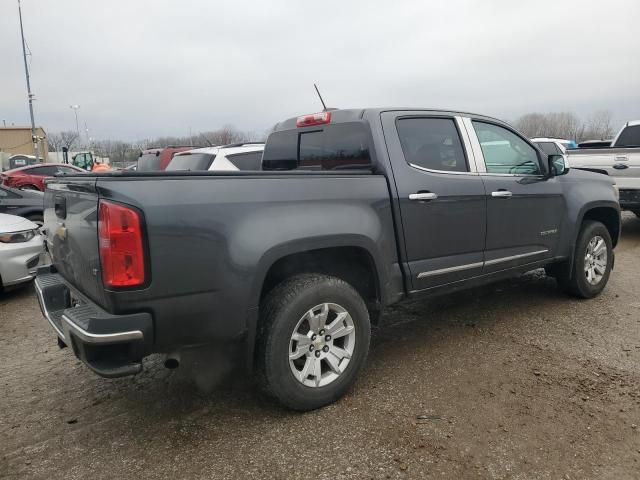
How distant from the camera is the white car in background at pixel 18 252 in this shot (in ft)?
18.4

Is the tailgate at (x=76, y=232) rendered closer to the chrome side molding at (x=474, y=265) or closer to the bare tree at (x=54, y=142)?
the chrome side molding at (x=474, y=265)

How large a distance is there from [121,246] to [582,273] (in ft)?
14.5

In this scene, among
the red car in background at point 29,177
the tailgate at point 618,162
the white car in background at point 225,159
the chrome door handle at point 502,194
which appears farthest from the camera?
the red car in background at point 29,177

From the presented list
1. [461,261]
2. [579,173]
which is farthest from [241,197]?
[579,173]

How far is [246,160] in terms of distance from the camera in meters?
→ 7.09

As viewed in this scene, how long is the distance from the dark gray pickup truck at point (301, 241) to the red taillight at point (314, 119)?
0.02m

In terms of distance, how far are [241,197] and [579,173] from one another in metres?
3.84

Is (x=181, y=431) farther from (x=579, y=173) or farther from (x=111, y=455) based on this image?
(x=579, y=173)

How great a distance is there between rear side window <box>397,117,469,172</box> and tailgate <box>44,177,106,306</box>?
211 centimetres

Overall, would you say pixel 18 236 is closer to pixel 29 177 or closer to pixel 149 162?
pixel 149 162

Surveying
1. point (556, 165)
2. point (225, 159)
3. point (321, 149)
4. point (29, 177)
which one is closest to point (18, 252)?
point (225, 159)

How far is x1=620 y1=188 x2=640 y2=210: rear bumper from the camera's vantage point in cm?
829

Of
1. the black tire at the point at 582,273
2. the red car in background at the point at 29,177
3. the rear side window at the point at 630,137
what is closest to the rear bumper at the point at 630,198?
the rear side window at the point at 630,137

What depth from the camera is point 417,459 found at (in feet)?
8.47
